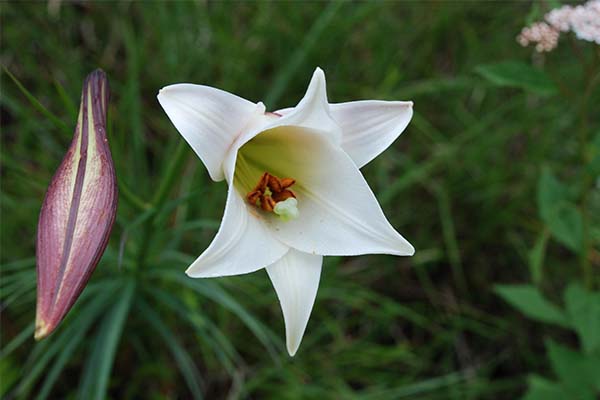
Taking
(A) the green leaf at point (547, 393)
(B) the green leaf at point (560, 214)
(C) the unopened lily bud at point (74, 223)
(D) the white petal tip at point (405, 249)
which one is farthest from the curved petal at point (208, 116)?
(A) the green leaf at point (547, 393)

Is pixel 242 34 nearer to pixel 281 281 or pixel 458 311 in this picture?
pixel 458 311

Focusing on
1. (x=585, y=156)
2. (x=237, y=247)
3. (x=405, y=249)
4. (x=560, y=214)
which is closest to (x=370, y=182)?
(x=560, y=214)

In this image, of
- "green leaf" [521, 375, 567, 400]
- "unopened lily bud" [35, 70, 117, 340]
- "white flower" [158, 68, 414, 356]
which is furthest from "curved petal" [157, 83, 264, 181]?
"green leaf" [521, 375, 567, 400]

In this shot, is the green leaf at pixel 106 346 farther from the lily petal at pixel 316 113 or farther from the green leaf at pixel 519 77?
the green leaf at pixel 519 77

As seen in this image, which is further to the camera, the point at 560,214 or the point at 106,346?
the point at 560,214

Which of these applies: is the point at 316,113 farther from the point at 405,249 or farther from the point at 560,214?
the point at 560,214

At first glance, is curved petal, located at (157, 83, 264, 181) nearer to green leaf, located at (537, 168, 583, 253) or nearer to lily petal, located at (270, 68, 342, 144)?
lily petal, located at (270, 68, 342, 144)

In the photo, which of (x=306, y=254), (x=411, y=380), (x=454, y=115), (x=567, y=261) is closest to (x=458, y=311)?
(x=411, y=380)
